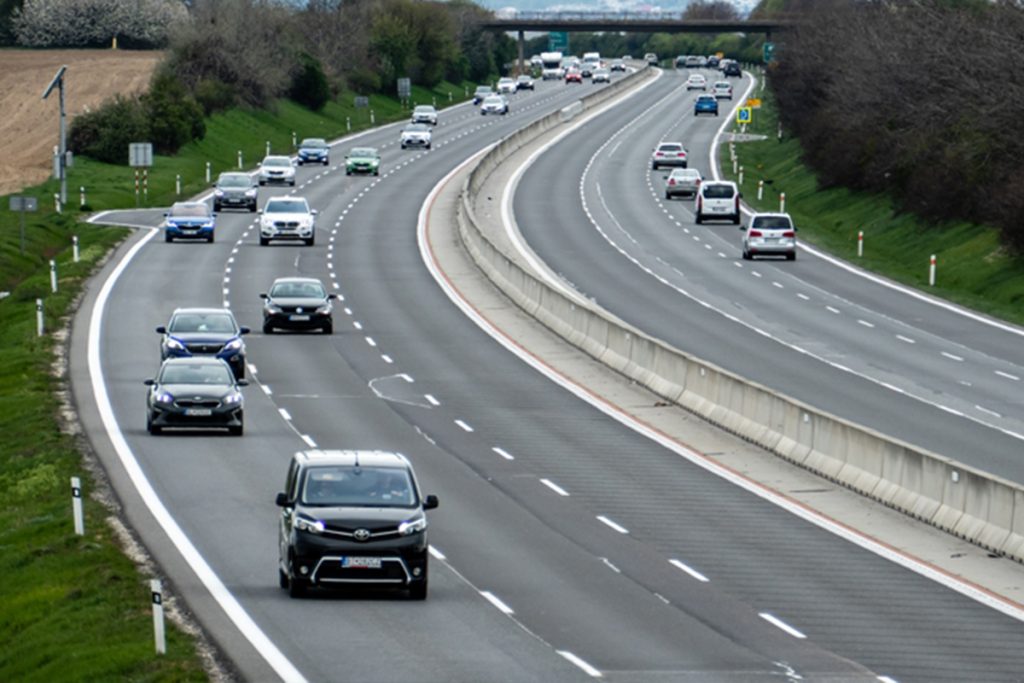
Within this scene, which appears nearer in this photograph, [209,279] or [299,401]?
[299,401]

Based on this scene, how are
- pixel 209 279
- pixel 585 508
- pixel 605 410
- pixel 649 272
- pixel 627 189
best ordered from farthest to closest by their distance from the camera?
pixel 627 189 → pixel 649 272 → pixel 209 279 → pixel 605 410 → pixel 585 508

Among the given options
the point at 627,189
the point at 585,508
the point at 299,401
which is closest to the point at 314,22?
the point at 627,189

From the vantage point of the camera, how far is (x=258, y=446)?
35.4 meters

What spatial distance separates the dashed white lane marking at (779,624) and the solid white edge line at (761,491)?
8.66 ft

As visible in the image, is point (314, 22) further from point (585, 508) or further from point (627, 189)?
point (585, 508)

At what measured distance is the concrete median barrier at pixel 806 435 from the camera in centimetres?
2741

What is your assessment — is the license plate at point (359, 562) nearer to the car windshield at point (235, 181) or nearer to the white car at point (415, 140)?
the car windshield at point (235, 181)

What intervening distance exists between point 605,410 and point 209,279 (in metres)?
24.4

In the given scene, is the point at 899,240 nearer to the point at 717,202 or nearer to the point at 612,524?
the point at 717,202

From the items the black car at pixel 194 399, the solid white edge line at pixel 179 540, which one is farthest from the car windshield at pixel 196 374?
the solid white edge line at pixel 179 540

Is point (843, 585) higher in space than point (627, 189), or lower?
higher

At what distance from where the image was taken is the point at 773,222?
70750 millimetres

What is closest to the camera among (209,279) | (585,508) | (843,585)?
(843,585)

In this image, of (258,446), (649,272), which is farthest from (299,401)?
(649,272)
